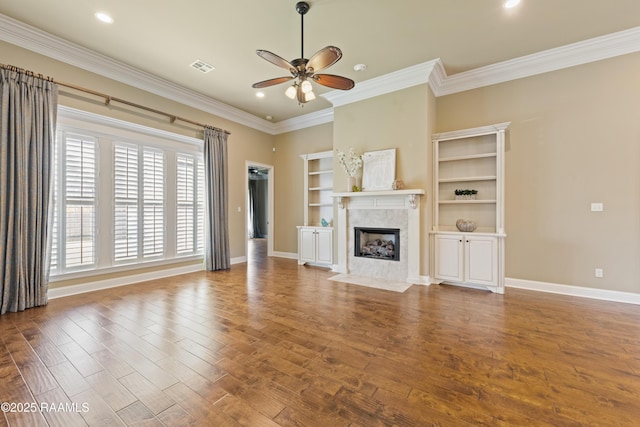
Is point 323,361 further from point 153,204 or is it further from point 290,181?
point 290,181

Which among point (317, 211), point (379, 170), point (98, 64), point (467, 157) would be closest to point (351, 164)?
point (379, 170)

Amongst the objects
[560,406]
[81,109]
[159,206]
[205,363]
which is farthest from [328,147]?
[560,406]

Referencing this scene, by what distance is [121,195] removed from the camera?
14.5ft

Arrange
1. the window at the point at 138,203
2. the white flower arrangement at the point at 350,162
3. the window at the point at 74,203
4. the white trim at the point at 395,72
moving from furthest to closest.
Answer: the white flower arrangement at the point at 350,162
the window at the point at 138,203
the window at the point at 74,203
the white trim at the point at 395,72

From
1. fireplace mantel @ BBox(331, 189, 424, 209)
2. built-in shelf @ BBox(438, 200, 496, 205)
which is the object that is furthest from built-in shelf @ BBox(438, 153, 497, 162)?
fireplace mantel @ BBox(331, 189, 424, 209)

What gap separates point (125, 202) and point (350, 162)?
405 centimetres

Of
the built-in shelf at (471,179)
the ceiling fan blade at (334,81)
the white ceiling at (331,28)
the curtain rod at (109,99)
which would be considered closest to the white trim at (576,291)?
the built-in shelf at (471,179)

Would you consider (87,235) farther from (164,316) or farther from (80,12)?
(80,12)

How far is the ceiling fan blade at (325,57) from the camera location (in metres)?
2.63

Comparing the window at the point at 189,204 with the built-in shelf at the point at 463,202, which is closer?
the built-in shelf at the point at 463,202

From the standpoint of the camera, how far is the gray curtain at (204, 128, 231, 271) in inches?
215

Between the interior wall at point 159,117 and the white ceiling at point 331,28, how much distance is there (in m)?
0.43

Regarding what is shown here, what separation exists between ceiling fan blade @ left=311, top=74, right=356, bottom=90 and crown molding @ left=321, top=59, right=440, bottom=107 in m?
1.71

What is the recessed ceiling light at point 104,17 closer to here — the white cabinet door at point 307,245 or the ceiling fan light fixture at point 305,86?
the ceiling fan light fixture at point 305,86
